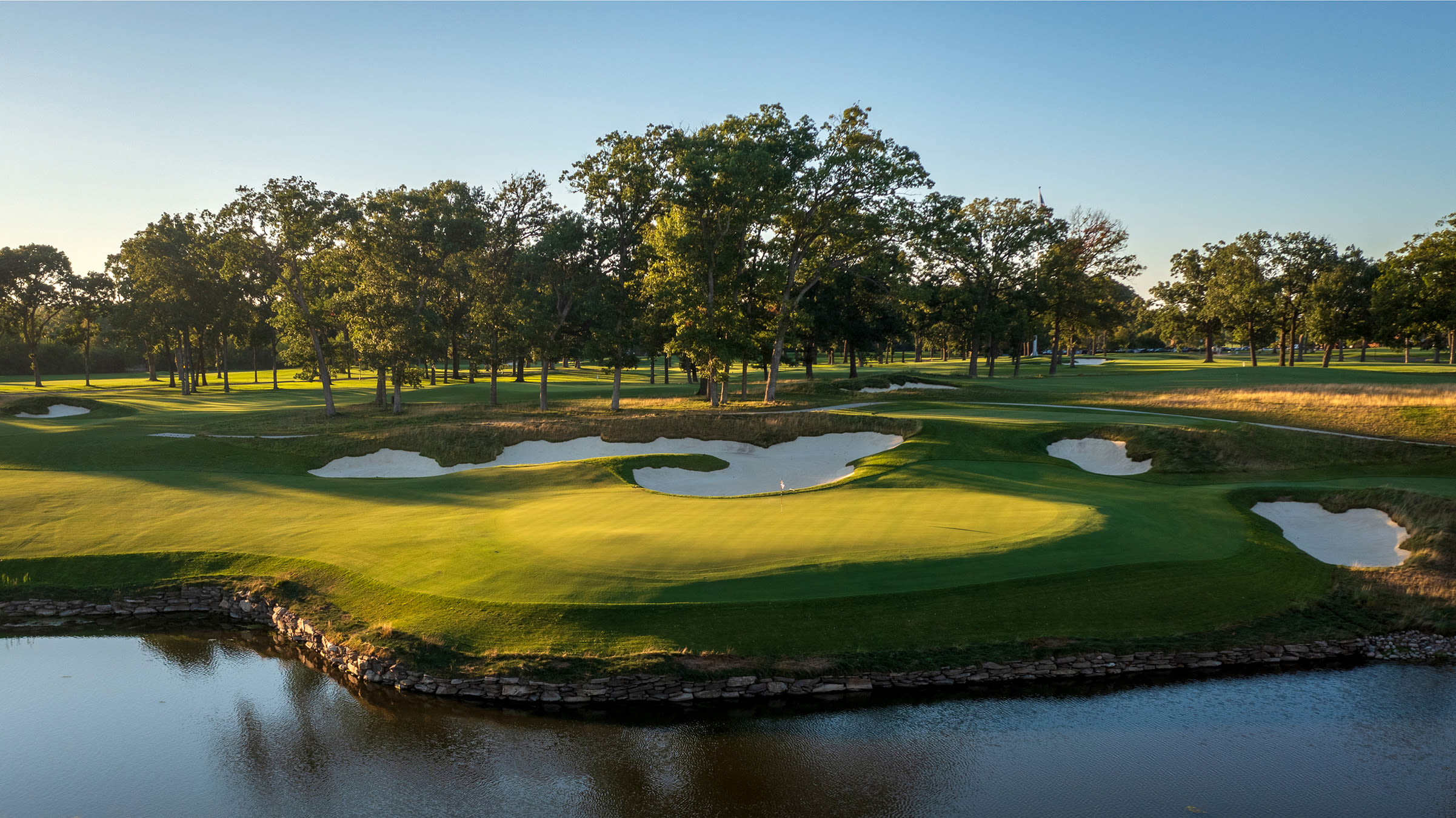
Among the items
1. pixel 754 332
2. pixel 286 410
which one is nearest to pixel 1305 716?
pixel 754 332

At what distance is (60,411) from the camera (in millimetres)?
47344

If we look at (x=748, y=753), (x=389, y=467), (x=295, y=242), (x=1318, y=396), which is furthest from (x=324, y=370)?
(x=1318, y=396)

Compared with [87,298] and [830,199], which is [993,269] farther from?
[87,298]

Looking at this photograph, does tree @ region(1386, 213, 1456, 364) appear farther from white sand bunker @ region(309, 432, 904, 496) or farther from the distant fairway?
white sand bunker @ region(309, 432, 904, 496)

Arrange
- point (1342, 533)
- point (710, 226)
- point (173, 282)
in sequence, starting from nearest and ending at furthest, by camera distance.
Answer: point (1342, 533), point (710, 226), point (173, 282)

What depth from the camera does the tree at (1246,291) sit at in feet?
225

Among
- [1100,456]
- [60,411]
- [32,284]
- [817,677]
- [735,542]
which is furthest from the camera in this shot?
[32,284]

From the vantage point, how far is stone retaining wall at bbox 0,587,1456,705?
12367 millimetres

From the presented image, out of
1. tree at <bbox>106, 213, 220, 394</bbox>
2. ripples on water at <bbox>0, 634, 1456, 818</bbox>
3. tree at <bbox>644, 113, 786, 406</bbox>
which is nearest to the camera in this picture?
ripples on water at <bbox>0, 634, 1456, 818</bbox>

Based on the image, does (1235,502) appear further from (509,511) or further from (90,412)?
(90,412)

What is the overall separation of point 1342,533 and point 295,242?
171ft

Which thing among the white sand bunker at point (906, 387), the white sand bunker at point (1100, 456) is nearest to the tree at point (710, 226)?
the white sand bunker at point (906, 387)

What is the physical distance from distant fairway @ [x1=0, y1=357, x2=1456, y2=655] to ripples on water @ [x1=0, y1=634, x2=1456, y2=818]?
5.71 feet

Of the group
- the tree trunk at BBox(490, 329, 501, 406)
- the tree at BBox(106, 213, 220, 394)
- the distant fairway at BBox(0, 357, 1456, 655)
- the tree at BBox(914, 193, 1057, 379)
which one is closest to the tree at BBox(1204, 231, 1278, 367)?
the tree at BBox(914, 193, 1057, 379)
